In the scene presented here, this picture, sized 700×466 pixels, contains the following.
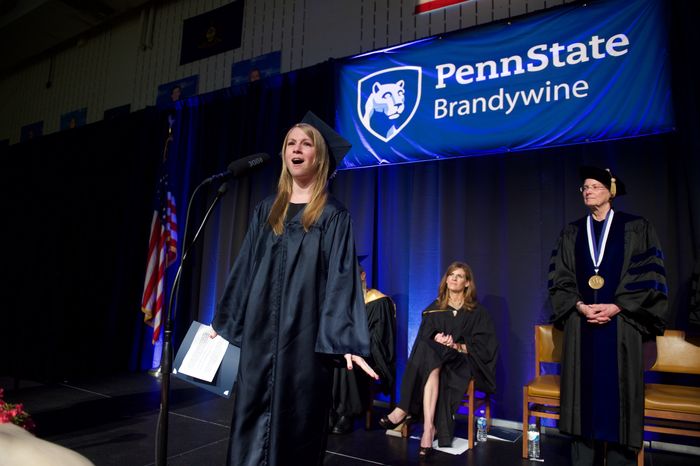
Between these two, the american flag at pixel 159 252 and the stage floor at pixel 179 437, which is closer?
the stage floor at pixel 179 437

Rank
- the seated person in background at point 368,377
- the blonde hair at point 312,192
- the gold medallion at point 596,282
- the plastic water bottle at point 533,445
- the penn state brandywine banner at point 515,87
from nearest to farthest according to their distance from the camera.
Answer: the blonde hair at point 312,192, the gold medallion at point 596,282, the plastic water bottle at point 533,445, the penn state brandywine banner at point 515,87, the seated person in background at point 368,377

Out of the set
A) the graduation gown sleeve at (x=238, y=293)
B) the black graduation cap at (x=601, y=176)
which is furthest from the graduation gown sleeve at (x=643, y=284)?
the graduation gown sleeve at (x=238, y=293)

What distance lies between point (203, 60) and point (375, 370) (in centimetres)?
540

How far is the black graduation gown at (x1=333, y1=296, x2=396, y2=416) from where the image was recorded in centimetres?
376

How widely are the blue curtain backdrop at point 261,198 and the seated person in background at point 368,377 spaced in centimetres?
58

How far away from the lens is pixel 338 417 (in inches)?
146

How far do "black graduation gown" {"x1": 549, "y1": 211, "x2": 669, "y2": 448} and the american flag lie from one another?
185 inches

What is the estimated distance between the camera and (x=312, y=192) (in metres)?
2.00

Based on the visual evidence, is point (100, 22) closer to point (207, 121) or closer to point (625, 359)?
point (207, 121)

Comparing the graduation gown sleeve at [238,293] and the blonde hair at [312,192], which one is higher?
the blonde hair at [312,192]

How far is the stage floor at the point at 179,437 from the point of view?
3.01 meters

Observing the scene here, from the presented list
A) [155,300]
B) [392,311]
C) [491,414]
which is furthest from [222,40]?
[491,414]

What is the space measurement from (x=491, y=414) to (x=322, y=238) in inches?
115

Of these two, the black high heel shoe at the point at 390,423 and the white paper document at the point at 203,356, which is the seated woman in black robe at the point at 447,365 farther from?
the white paper document at the point at 203,356
